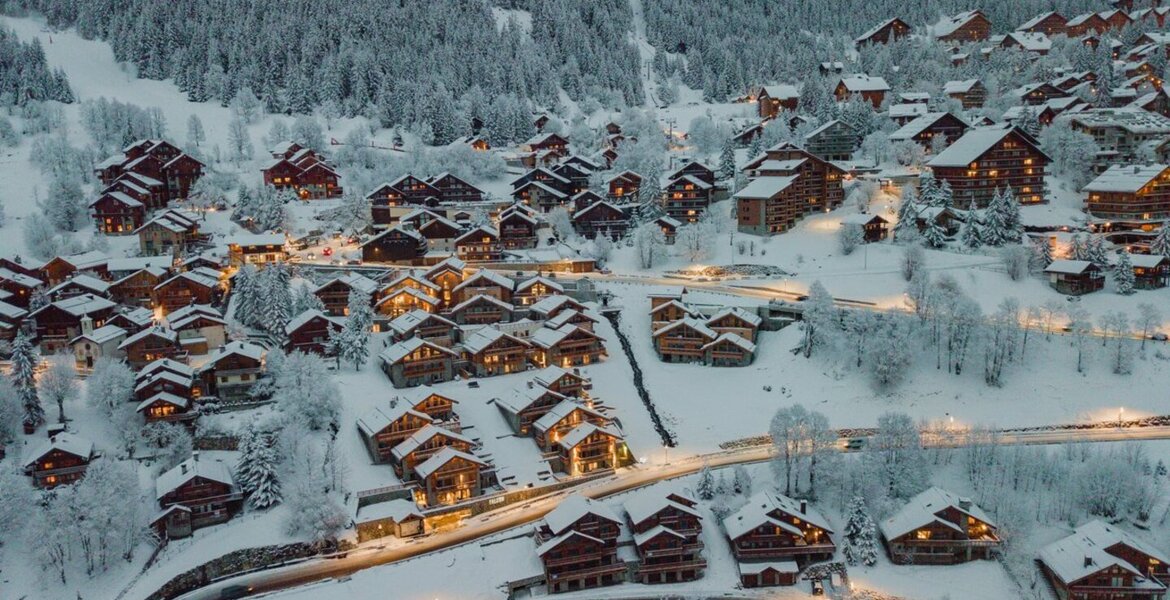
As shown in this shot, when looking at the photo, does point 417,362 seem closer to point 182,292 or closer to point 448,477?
point 448,477

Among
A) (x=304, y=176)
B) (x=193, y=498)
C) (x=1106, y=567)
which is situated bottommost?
(x=1106, y=567)

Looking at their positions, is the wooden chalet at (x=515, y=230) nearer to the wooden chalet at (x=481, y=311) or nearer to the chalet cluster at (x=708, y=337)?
the wooden chalet at (x=481, y=311)

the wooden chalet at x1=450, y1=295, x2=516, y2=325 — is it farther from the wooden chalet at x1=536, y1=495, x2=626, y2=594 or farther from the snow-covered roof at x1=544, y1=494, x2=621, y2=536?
the wooden chalet at x1=536, y1=495, x2=626, y2=594

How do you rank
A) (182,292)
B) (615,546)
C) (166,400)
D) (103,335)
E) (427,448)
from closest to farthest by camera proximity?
(615,546), (427,448), (166,400), (103,335), (182,292)

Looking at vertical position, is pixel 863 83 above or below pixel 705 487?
above

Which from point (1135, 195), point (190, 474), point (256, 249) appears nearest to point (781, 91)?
point (1135, 195)

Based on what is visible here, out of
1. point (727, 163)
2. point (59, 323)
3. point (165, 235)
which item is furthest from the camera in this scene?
point (727, 163)

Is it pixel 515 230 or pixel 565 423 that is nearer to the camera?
pixel 565 423
